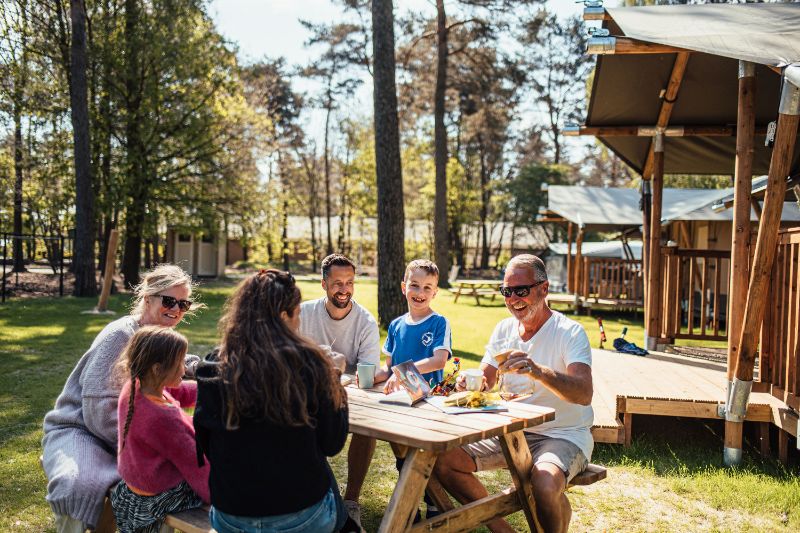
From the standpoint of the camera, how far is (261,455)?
2213 millimetres

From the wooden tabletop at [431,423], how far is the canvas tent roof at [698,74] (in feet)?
9.68

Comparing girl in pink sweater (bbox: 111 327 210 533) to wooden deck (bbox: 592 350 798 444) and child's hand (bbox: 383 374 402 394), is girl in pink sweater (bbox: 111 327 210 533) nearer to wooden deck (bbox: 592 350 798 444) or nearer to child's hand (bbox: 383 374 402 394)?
child's hand (bbox: 383 374 402 394)

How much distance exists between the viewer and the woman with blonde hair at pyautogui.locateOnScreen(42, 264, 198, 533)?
2.86 meters

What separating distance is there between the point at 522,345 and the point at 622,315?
1484 cm

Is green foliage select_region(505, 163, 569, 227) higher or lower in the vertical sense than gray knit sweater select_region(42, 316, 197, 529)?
higher

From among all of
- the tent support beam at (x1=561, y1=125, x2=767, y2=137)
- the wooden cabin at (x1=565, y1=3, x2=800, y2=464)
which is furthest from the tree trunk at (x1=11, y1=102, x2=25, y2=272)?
the wooden cabin at (x1=565, y1=3, x2=800, y2=464)

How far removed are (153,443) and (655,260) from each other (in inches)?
268

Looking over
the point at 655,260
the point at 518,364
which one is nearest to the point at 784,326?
the point at 518,364

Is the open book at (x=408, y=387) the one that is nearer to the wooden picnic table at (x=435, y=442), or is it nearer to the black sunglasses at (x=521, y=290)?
the wooden picnic table at (x=435, y=442)

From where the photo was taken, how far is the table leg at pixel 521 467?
9.67ft

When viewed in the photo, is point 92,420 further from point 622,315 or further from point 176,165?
point 176,165

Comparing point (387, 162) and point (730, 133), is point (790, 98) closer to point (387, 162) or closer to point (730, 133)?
point (730, 133)

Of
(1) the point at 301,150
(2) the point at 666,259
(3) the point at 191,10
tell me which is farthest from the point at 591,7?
(1) the point at 301,150

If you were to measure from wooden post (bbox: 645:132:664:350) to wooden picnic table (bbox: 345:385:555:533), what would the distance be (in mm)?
5514
